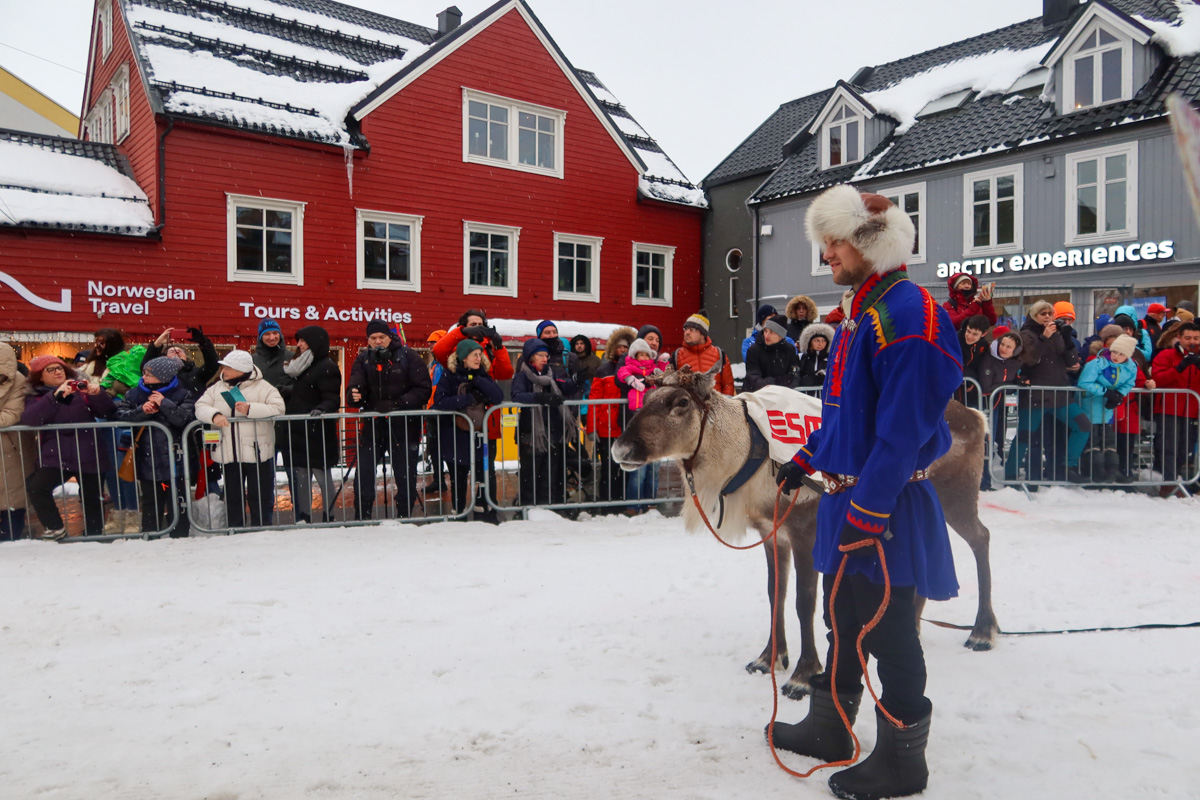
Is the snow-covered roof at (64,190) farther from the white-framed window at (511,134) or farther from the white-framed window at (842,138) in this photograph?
the white-framed window at (842,138)

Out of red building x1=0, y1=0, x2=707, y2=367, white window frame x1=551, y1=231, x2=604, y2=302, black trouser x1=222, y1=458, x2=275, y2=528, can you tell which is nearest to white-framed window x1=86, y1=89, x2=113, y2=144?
red building x1=0, y1=0, x2=707, y2=367

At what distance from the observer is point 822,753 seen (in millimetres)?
3047

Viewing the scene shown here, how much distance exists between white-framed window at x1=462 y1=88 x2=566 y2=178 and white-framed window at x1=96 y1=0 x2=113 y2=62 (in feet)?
28.5

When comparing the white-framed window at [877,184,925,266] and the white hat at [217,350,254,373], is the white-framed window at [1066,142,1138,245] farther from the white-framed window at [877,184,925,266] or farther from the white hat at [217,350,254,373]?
the white hat at [217,350,254,373]

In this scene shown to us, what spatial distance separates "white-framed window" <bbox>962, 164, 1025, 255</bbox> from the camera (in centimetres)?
1805

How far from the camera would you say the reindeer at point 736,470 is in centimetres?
396

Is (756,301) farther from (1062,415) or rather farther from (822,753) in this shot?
(822,753)

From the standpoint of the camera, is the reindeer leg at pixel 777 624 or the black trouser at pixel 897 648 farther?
the reindeer leg at pixel 777 624

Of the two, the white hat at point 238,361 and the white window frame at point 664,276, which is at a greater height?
the white window frame at point 664,276

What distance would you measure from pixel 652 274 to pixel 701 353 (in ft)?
53.0

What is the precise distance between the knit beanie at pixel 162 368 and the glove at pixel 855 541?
6.53 meters

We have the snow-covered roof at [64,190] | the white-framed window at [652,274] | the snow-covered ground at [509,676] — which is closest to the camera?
the snow-covered ground at [509,676]

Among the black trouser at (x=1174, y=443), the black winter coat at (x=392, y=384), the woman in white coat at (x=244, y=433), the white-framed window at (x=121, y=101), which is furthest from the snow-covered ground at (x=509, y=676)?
the white-framed window at (x=121, y=101)

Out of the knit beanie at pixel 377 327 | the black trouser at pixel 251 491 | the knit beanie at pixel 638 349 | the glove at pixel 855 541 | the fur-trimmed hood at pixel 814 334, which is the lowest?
the black trouser at pixel 251 491
